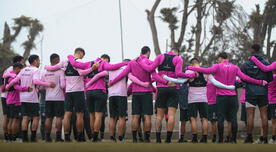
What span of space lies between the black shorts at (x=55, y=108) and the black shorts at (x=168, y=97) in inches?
108

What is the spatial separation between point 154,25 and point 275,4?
603 centimetres

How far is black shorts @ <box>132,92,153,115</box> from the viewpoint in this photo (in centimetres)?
2128

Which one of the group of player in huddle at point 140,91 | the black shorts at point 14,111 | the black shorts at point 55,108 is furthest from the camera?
the black shorts at point 14,111

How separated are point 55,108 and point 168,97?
3151mm

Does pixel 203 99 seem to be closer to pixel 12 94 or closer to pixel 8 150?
pixel 12 94

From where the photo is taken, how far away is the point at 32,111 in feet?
73.6

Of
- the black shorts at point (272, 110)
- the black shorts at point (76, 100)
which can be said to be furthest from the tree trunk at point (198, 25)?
the black shorts at point (76, 100)

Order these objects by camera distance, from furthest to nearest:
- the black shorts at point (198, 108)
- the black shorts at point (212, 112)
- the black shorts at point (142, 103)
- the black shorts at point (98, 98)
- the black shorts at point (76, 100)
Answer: the black shorts at point (212, 112) → the black shorts at point (198, 108) → the black shorts at point (98, 98) → the black shorts at point (76, 100) → the black shorts at point (142, 103)

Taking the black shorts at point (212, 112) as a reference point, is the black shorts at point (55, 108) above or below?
above

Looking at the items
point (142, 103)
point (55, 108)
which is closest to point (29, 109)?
point (55, 108)

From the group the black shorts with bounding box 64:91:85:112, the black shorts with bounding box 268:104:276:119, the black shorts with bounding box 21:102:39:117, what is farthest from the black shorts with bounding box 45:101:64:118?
the black shorts with bounding box 268:104:276:119

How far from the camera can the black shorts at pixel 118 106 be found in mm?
21828

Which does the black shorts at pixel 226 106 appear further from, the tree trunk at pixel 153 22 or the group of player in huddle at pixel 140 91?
the tree trunk at pixel 153 22

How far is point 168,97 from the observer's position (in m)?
21.0
